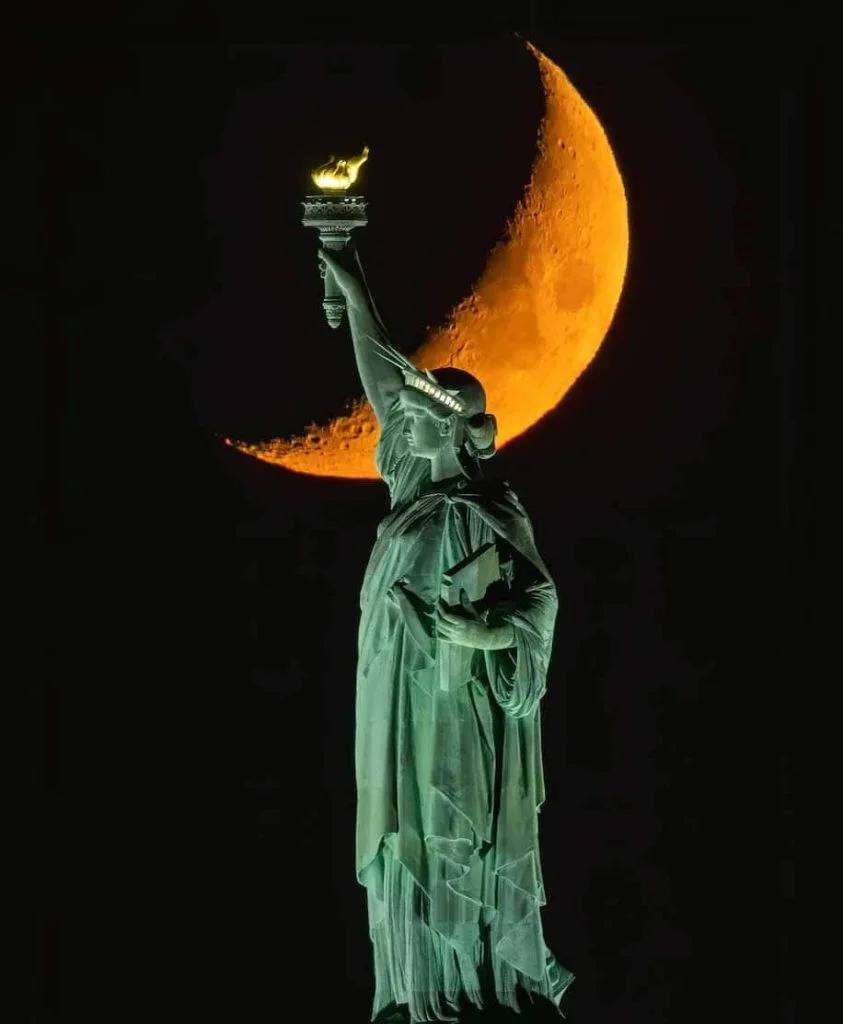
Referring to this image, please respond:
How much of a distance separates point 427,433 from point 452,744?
1236 mm

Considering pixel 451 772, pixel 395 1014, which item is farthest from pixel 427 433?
A: pixel 395 1014

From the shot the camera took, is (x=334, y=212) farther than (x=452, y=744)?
Yes

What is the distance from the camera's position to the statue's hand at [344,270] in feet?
44.4

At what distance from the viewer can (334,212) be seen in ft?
44.3

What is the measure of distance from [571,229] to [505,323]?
57 cm

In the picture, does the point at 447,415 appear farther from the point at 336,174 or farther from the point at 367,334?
the point at 336,174

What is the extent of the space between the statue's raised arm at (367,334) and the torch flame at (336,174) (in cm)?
27

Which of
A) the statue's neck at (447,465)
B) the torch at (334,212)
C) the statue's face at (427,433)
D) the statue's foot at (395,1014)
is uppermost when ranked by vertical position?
the torch at (334,212)

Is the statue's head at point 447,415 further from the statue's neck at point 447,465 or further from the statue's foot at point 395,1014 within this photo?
the statue's foot at point 395,1014

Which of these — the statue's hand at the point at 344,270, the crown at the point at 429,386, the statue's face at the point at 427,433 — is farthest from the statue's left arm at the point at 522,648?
the statue's hand at the point at 344,270

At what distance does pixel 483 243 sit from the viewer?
49.4 feet

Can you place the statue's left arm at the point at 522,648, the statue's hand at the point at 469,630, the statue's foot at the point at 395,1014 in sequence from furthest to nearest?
1. the statue's foot at the point at 395,1014
2. the statue's left arm at the point at 522,648
3. the statue's hand at the point at 469,630

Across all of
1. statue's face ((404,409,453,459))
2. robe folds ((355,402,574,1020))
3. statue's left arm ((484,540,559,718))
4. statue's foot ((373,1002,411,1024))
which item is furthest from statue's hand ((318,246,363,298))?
statue's foot ((373,1002,411,1024))

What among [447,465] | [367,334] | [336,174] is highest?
[336,174]
